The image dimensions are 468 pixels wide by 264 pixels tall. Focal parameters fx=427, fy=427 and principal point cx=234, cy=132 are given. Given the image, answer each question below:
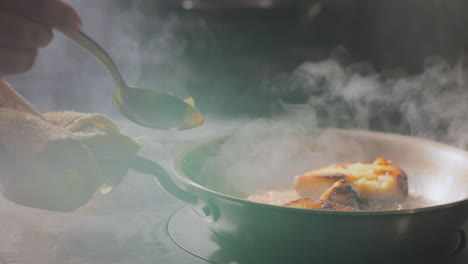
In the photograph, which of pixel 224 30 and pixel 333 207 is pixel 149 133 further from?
pixel 224 30

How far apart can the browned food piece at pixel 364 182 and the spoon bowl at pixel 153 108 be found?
30 centimetres

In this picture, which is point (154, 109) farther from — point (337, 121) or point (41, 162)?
point (337, 121)

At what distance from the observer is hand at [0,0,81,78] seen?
638 millimetres

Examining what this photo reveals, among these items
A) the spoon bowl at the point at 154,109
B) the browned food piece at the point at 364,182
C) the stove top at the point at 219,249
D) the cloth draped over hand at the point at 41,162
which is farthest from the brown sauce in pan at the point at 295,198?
the cloth draped over hand at the point at 41,162

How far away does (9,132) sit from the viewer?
2.21ft

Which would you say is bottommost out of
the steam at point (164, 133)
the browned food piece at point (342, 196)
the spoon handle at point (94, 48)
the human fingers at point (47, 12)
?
the steam at point (164, 133)

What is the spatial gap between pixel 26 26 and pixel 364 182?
0.75 meters

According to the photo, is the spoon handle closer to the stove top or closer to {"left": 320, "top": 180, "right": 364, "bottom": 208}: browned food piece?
the stove top

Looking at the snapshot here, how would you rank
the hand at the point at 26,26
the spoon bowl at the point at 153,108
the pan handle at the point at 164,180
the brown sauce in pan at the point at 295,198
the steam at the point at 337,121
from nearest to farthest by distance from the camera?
the hand at the point at 26,26 < the pan handle at the point at 164,180 < the spoon bowl at the point at 153,108 < the brown sauce in pan at the point at 295,198 < the steam at the point at 337,121

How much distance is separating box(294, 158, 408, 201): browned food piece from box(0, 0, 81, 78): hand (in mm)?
603

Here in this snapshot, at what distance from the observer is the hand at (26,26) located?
638mm

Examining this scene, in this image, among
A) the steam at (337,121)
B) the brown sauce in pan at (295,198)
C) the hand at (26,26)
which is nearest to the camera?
the hand at (26,26)

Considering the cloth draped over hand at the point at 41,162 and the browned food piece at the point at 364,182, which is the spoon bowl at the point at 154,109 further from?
the browned food piece at the point at 364,182

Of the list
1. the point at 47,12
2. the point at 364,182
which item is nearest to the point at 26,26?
the point at 47,12
